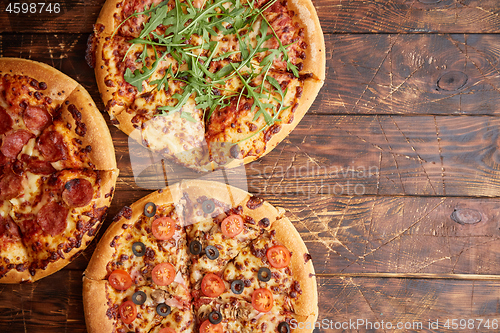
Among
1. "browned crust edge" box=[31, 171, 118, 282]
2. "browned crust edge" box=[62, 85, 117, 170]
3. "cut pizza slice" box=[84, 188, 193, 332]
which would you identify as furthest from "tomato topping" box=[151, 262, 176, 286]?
"browned crust edge" box=[62, 85, 117, 170]

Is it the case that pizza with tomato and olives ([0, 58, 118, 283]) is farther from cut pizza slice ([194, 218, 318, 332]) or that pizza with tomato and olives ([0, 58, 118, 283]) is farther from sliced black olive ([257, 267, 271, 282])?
sliced black olive ([257, 267, 271, 282])

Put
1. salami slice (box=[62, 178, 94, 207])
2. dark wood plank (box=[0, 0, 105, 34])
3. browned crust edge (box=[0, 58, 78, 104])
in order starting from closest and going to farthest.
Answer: salami slice (box=[62, 178, 94, 207]) → browned crust edge (box=[0, 58, 78, 104]) → dark wood plank (box=[0, 0, 105, 34])

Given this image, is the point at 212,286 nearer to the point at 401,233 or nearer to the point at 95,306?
the point at 95,306

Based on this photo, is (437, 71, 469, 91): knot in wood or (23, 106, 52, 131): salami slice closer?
(23, 106, 52, 131): salami slice

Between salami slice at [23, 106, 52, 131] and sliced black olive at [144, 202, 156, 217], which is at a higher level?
salami slice at [23, 106, 52, 131]

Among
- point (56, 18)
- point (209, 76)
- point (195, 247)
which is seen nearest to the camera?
point (209, 76)

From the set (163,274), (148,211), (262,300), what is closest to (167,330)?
(163,274)

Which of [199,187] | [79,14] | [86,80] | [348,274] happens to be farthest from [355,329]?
[79,14]

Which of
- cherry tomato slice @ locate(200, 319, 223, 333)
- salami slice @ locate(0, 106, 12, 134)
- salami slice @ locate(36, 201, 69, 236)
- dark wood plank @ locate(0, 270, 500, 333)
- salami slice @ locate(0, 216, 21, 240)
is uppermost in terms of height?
salami slice @ locate(0, 106, 12, 134)
